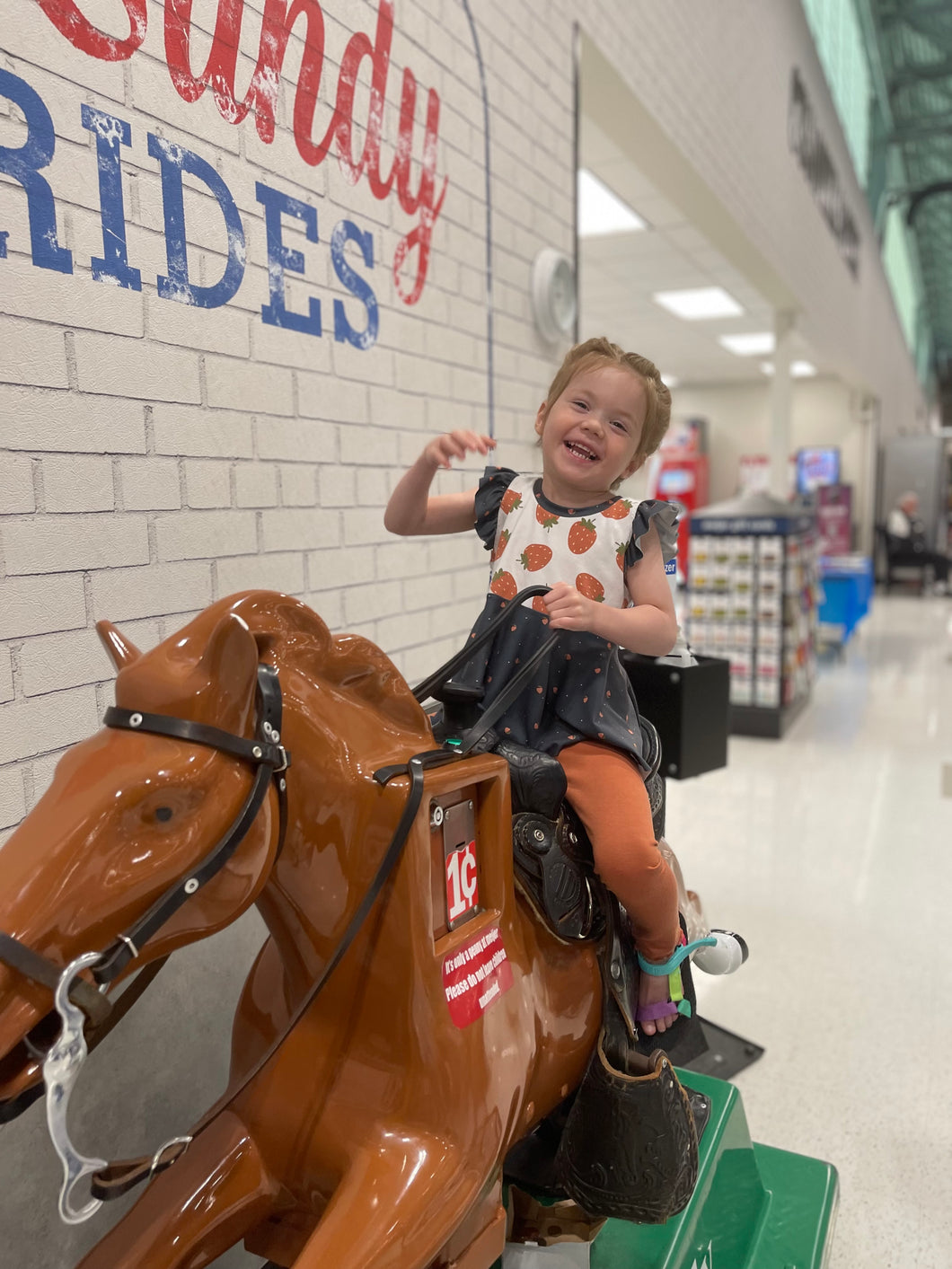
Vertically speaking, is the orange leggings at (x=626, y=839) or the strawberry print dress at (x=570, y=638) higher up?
the strawberry print dress at (x=570, y=638)

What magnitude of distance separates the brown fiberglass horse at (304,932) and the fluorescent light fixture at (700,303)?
8466mm

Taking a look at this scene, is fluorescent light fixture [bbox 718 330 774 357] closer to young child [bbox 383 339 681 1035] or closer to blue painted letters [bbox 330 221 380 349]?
blue painted letters [bbox 330 221 380 349]

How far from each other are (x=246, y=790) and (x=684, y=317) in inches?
394

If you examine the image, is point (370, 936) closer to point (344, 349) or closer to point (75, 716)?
point (75, 716)

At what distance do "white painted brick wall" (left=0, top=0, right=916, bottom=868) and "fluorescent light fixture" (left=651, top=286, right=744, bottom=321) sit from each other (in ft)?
17.4

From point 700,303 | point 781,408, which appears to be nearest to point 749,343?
point 700,303

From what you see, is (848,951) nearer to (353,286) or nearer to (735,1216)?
(735,1216)

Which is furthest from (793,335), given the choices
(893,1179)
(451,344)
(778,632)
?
(893,1179)

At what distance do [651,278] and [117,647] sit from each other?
26.4ft

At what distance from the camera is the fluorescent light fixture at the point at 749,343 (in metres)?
11.0

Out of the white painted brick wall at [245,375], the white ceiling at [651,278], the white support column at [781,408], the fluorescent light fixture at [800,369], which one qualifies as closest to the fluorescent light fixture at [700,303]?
the white ceiling at [651,278]

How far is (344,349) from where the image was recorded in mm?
2213

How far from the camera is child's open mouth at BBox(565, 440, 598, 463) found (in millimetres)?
1382

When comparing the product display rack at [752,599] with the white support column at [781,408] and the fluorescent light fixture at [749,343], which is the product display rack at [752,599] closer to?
the white support column at [781,408]
